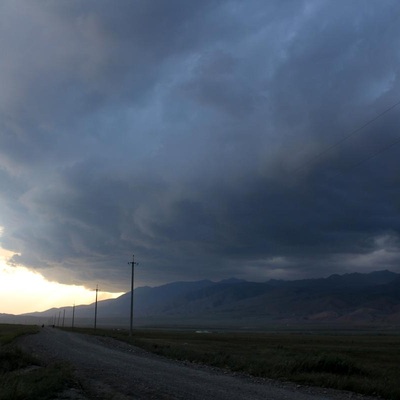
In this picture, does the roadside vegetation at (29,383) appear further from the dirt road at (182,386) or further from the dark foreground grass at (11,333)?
the dark foreground grass at (11,333)

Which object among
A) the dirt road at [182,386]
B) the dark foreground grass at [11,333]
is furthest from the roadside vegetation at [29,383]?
the dark foreground grass at [11,333]

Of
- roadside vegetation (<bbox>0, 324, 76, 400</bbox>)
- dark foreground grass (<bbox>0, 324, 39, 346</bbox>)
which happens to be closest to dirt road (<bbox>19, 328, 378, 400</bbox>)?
roadside vegetation (<bbox>0, 324, 76, 400</bbox>)

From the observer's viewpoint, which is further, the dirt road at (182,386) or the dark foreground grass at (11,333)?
the dark foreground grass at (11,333)

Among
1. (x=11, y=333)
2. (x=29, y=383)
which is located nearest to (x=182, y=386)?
(x=29, y=383)

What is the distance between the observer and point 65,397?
1512 cm

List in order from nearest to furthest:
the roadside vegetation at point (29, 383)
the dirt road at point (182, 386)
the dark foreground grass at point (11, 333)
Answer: the roadside vegetation at point (29, 383) < the dirt road at point (182, 386) < the dark foreground grass at point (11, 333)

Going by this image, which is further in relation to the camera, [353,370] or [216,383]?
[353,370]

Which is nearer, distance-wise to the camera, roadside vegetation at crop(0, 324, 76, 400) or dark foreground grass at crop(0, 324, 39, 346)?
roadside vegetation at crop(0, 324, 76, 400)

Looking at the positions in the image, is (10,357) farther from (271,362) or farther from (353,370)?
(353,370)

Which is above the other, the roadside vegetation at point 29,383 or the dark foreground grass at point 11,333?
the dark foreground grass at point 11,333


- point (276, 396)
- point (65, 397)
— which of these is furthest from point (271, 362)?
point (65, 397)

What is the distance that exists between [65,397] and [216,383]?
707 cm

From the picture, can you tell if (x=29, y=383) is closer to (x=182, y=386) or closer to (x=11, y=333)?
(x=182, y=386)

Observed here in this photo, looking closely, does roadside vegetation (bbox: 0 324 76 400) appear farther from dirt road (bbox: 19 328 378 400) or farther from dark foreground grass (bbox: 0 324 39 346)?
dark foreground grass (bbox: 0 324 39 346)
